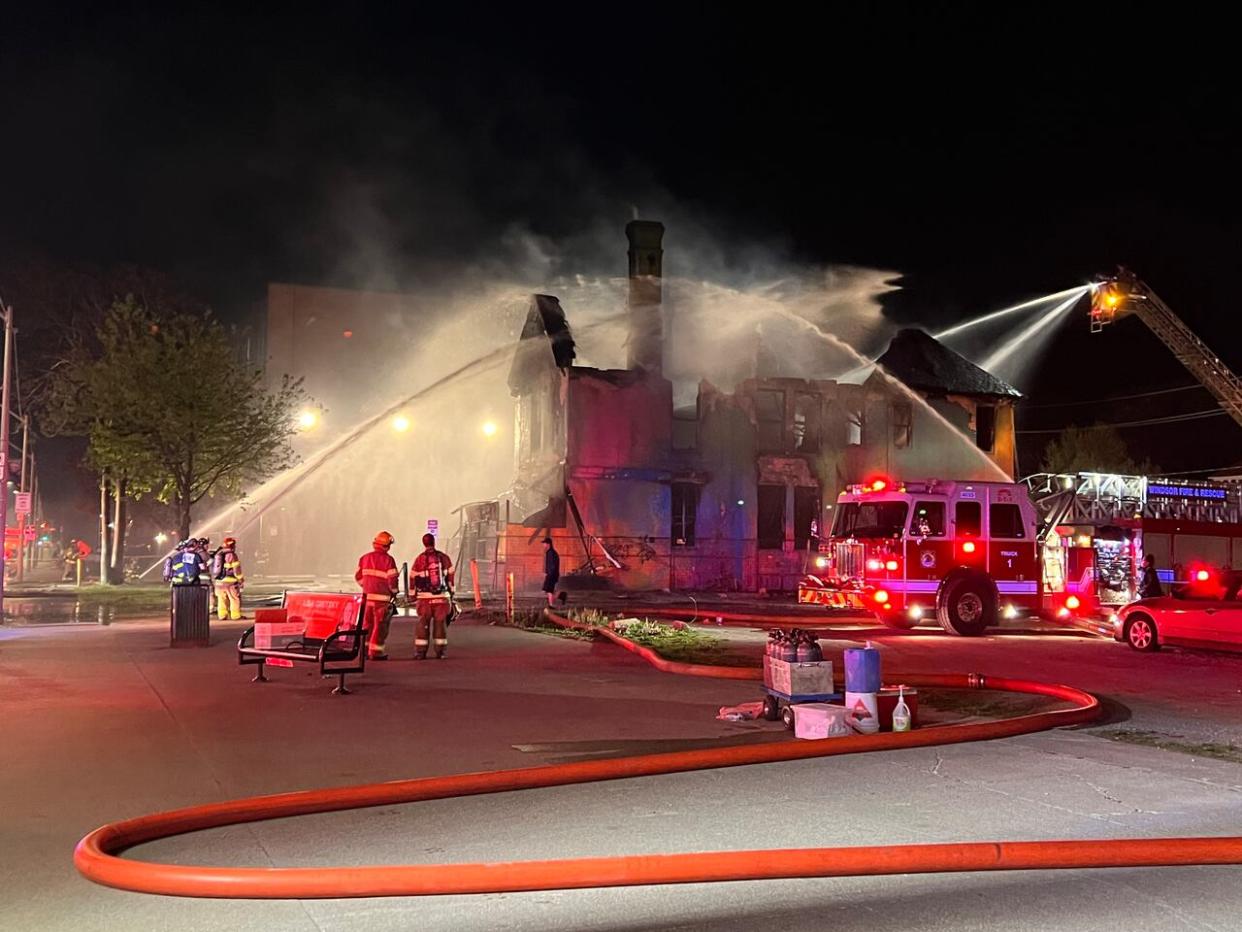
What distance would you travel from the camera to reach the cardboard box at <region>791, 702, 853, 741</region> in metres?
8.01

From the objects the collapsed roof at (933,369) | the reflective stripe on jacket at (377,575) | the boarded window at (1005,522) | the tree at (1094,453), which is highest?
the collapsed roof at (933,369)

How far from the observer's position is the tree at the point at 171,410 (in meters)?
28.2

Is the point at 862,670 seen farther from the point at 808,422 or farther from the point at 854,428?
the point at 854,428

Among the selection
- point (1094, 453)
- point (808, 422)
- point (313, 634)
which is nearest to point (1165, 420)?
point (1094, 453)

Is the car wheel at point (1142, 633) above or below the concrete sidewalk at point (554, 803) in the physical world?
above

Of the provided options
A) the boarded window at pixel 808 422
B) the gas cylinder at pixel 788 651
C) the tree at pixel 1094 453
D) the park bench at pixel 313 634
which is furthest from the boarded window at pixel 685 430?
the tree at pixel 1094 453

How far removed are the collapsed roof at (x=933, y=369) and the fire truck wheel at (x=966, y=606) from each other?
19431 millimetres

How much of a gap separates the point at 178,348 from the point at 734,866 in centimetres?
2916

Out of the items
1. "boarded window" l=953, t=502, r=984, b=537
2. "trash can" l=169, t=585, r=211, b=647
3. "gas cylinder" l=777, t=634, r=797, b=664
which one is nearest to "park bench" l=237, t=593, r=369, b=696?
"trash can" l=169, t=585, r=211, b=647

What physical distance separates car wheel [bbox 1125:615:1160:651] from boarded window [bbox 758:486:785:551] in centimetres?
1740

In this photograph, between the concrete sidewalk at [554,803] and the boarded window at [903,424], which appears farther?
the boarded window at [903,424]

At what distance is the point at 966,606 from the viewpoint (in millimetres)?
18016

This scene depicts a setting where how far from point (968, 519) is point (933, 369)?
20758 millimetres

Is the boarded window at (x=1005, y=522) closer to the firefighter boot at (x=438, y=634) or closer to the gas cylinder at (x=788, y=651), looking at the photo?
the firefighter boot at (x=438, y=634)
